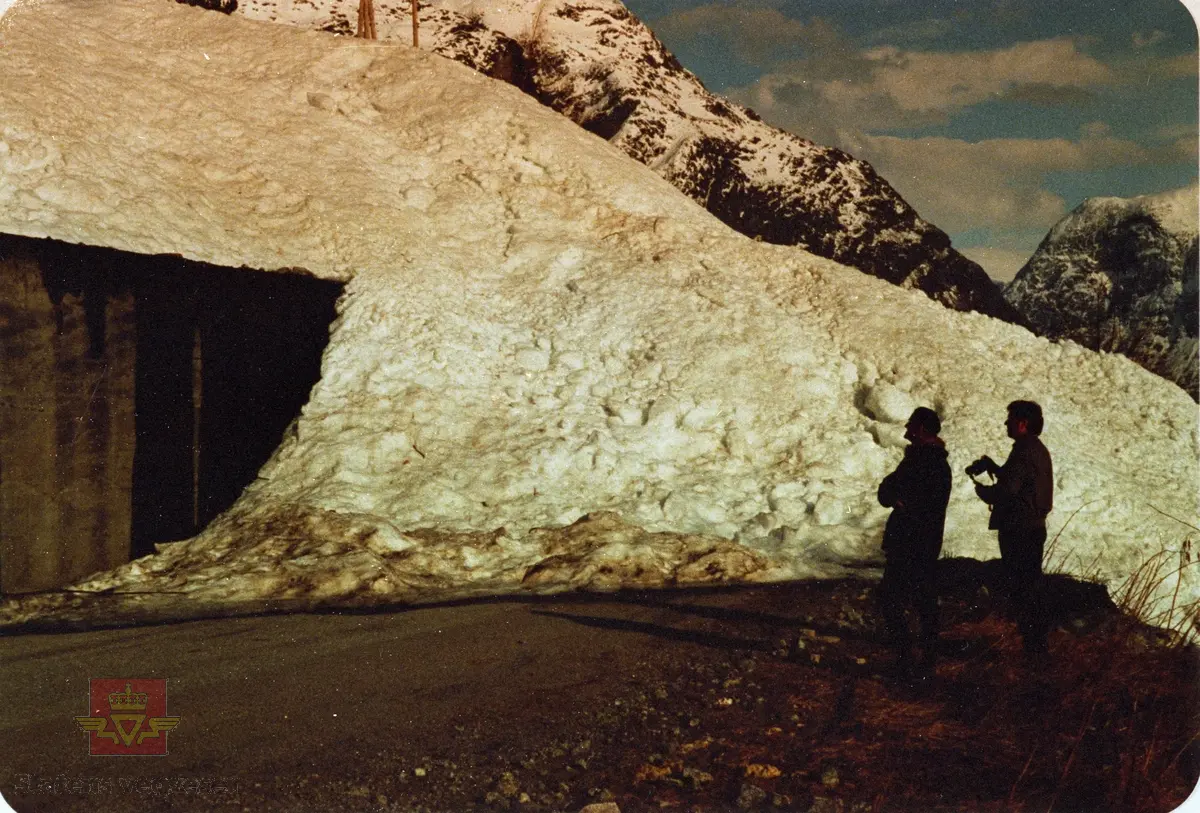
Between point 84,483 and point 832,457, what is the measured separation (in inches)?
327

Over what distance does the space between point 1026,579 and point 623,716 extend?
2.47m

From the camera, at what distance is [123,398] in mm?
9883

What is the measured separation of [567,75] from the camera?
67.7 feet

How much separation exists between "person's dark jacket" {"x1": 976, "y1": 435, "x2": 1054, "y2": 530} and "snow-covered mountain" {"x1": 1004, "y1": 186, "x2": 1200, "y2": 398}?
15.3m

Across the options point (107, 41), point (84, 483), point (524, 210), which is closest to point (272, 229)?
point (524, 210)

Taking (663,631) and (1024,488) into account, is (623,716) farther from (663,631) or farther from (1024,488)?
(1024,488)

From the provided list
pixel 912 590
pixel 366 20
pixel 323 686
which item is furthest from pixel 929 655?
pixel 366 20

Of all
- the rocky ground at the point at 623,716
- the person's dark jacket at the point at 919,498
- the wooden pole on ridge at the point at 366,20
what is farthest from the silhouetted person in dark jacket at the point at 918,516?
the wooden pole on ridge at the point at 366,20

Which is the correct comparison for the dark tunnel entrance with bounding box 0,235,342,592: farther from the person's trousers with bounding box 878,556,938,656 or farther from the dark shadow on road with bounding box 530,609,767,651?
the person's trousers with bounding box 878,556,938,656

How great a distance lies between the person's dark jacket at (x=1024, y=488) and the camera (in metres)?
5.40

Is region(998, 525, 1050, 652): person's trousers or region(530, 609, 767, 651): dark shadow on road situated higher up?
region(998, 525, 1050, 652): person's trousers

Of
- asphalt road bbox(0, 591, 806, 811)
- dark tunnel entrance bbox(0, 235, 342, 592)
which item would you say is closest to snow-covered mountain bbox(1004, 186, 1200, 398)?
asphalt road bbox(0, 591, 806, 811)

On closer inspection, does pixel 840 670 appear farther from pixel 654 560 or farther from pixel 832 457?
pixel 832 457

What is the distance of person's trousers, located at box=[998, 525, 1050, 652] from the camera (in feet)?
17.9
